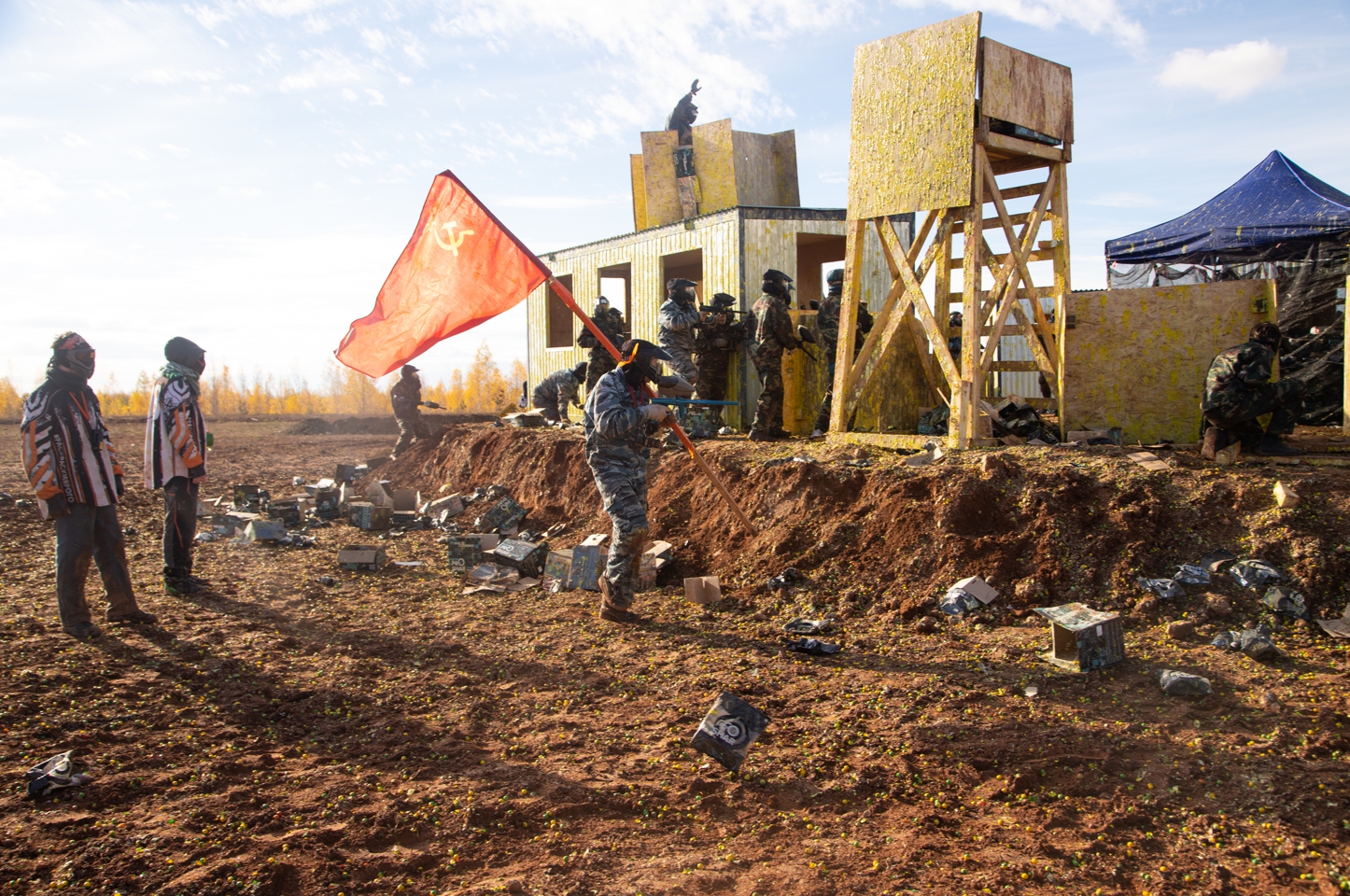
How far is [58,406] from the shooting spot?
559 centimetres

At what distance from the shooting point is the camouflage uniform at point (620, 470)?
5945 millimetres

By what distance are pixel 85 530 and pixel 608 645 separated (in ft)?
12.7

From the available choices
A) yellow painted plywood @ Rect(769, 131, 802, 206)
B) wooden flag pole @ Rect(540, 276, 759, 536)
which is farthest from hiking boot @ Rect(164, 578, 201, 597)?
yellow painted plywood @ Rect(769, 131, 802, 206)

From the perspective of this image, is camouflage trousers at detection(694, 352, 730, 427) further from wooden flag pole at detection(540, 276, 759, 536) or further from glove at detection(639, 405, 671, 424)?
glove at detection(639, 405, 671, 424)

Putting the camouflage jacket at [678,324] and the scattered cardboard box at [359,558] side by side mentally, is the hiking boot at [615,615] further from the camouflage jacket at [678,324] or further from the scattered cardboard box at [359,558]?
the camouflage jacket at [678,324]

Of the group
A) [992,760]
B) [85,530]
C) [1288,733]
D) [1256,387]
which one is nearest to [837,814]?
[992,760]

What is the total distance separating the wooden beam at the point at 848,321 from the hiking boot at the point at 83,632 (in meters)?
6.49

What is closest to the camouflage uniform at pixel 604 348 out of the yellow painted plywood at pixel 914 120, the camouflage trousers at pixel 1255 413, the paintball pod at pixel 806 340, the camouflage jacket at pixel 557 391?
the camouflage jacket at pixel 557 391

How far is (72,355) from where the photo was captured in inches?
223

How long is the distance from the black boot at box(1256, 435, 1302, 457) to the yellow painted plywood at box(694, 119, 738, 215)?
8.87m

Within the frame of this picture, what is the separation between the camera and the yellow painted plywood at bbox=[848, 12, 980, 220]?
6867 mm

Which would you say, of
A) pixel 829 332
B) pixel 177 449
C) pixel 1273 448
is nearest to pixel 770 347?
pixel 829 332

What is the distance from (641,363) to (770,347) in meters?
3.67

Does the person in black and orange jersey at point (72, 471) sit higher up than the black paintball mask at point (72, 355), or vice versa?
the black paintball mask at point (72, 355)
